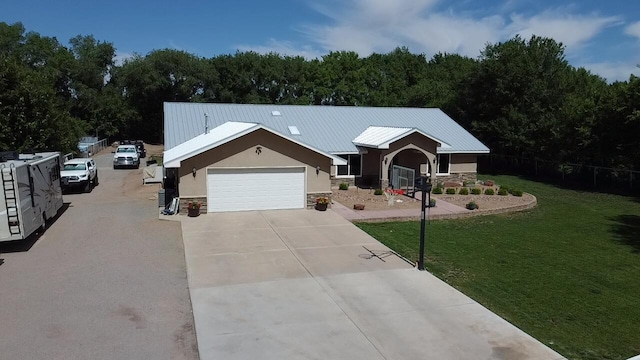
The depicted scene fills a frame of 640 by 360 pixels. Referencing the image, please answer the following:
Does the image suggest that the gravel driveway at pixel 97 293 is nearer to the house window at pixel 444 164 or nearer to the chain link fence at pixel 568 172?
the house window at pixel 444 164

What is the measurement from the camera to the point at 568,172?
107ft

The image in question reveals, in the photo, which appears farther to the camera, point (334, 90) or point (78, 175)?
point (334, 90)

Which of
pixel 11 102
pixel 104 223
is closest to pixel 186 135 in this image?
pixel 104 223

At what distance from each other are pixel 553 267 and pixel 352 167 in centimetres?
1513

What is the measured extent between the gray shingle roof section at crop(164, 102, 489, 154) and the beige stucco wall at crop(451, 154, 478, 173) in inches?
21.0

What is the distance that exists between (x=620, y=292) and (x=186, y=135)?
20.8m

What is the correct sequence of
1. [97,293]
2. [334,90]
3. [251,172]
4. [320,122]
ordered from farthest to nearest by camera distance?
[334,90]
[320,122]
[251,172]
[97,293]

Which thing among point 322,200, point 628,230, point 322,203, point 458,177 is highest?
point 458,177

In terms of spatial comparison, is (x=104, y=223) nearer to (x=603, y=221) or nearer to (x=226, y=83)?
(x=603, y=221)

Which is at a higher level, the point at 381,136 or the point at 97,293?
the point at 381,136

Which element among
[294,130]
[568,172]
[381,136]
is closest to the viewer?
[381,136]

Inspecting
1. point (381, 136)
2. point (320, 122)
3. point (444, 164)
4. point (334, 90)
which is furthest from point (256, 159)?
point (334, 90)

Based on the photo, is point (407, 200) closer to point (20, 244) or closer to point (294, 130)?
point (294, 130)

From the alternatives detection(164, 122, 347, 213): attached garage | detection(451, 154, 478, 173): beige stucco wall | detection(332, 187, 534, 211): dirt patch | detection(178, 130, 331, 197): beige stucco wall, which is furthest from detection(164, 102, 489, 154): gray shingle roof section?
detection(164, 122, 347, 213): attached garage
